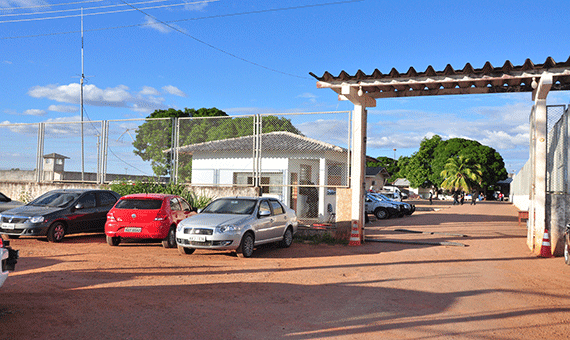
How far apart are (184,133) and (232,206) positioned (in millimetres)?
6376

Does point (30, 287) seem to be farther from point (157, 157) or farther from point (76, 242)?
point (157, 157)

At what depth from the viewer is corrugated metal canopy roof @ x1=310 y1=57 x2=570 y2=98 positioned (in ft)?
39.2

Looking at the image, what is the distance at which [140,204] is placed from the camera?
43.0ft

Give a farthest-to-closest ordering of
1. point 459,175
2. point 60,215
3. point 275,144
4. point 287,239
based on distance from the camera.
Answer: point 459,175
point 275,144
point 60,215
point 287,239

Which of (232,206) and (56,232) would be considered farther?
(56,232)

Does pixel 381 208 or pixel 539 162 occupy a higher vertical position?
pixel 539 162

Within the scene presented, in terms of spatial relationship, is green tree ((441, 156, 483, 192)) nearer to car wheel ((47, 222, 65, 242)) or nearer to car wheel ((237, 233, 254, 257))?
car wheel ((237, 233, 254, 257))

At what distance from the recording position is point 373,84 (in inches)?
526

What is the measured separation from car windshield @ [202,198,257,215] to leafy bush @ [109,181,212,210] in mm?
4267

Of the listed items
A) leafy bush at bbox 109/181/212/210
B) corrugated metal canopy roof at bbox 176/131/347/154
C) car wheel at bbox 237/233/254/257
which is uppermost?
corrugated metal canopy roof at bbox 176/131/347/154

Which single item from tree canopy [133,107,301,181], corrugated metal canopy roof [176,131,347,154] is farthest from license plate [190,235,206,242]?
tree canopy [133,107,301,181]

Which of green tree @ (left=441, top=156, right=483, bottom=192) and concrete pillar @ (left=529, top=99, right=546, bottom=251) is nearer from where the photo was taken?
concrete pillar @ (left=529, top=99, right=546, bottom=251)

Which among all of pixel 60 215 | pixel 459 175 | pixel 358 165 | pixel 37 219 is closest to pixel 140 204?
pixel 60 215

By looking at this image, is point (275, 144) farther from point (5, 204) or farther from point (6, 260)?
point (6, 260)
